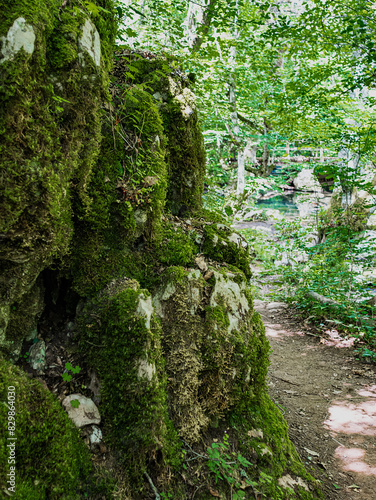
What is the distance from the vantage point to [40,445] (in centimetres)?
177

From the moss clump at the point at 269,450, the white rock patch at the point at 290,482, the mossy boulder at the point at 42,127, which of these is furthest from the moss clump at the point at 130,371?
the white rock patch at the point at 290,482

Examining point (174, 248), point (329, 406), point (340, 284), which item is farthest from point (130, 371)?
point (340, 284)

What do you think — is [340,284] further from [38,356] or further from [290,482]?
[38,356]

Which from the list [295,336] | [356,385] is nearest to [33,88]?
→ [356,385]

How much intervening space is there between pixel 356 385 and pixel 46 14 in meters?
6.72

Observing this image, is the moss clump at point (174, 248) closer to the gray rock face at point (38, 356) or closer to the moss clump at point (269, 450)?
the gray rock face at point (38, 356)

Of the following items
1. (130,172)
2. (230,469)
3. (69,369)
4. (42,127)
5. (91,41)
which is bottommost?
(230,469)

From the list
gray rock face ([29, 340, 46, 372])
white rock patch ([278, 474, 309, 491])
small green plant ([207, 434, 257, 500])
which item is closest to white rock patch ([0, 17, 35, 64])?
gray rock face ([29, 340, 46, 372])

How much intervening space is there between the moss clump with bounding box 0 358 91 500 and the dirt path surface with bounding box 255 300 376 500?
274cm

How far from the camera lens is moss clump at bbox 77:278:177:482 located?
2.12m

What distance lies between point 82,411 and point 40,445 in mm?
383

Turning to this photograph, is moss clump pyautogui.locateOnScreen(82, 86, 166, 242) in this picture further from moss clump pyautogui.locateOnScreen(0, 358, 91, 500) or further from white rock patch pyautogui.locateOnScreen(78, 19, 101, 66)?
moss clump pyautogui.locateOnScreen(0, 358, 91, 500)

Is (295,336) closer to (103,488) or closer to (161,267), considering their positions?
(161,267)

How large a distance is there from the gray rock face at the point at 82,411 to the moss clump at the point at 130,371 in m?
0.07
